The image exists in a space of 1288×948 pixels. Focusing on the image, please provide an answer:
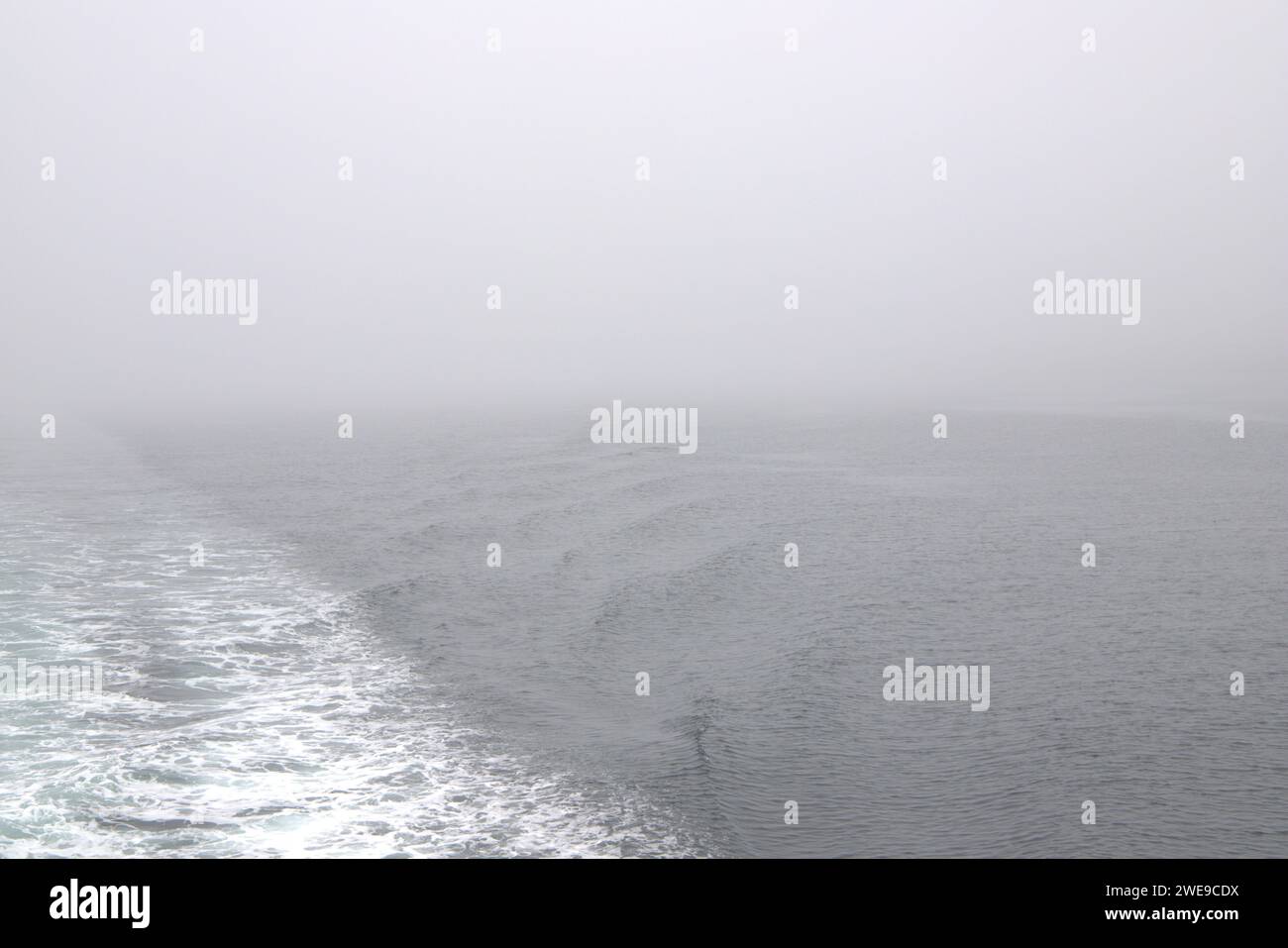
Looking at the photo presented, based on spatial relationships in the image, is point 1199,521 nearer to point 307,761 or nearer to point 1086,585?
point 1086,585

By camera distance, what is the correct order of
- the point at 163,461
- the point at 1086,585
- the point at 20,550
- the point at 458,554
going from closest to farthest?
the point at 1086,585 → the point at 20,550 → the point at 458,554 → the point at 163,461

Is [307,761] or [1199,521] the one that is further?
[1199,521]

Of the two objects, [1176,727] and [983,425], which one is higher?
[983,425]

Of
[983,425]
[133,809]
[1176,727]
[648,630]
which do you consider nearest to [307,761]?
[133,809]

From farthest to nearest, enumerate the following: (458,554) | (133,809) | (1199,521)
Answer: (1199,521) < (458,554) < (133,809)

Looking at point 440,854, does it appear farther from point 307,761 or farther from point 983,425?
point 983,425

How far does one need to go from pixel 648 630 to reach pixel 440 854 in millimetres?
21954

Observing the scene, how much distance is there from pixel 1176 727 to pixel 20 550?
5460 centimetres

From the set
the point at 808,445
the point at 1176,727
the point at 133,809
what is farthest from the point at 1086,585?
the point at 808,445

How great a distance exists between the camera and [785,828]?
82.8 feet

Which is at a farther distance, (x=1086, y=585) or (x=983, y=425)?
(x=983, y=425)

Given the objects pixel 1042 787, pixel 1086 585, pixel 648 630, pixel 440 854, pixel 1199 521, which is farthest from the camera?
pixel 1199 521

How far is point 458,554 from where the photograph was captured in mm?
60719
